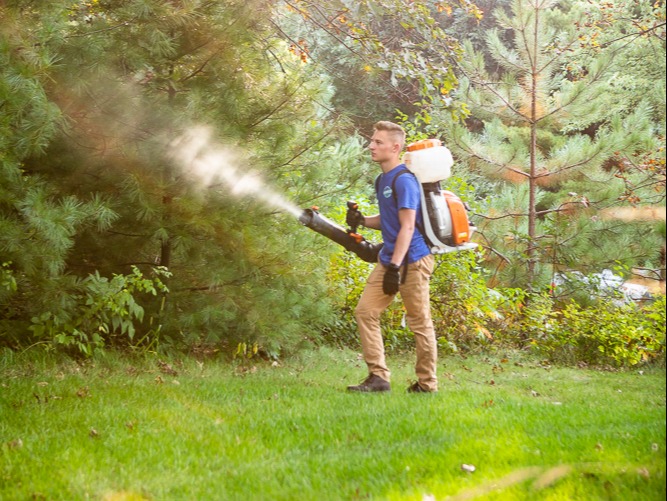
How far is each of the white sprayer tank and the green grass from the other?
171cm

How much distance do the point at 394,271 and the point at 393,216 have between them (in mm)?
471

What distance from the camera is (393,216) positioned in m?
6.00

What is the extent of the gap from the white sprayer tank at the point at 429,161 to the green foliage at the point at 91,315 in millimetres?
2518

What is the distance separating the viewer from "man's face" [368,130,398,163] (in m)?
5.98

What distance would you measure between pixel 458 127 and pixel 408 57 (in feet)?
13.6

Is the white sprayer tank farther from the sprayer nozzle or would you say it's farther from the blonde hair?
the sprayer nozzle

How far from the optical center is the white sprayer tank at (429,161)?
5.88 m

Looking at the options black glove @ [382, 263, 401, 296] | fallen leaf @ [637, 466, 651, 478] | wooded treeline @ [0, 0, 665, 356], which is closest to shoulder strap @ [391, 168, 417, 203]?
black glove @ [382, 263, 401, 296]

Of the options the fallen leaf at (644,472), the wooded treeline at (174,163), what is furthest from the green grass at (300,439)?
the wooded treeline at (174,163)

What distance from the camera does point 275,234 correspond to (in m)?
7.95

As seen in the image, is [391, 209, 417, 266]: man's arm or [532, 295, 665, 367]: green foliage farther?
[532, 295, 665, 367]: green foliage

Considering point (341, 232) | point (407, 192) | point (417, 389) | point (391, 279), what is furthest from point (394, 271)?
point (417, 389)

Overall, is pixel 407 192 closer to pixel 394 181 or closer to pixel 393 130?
pixel 394 181

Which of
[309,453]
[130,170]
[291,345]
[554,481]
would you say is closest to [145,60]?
[130,170]
